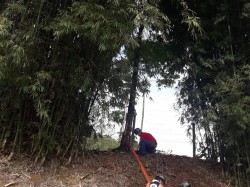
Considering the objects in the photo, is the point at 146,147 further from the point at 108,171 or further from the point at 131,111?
the point at 108,171

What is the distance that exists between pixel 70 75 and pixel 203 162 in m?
3.53

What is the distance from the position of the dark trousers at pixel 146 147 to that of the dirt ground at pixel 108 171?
17cm

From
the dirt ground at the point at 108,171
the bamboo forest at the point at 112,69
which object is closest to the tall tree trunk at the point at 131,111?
the bamboo forest at the point at 112,69

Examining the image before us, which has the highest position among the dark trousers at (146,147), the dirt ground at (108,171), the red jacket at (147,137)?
the red jacket at (147,137)

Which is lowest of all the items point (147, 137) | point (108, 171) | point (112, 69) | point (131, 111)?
point (108, 171)

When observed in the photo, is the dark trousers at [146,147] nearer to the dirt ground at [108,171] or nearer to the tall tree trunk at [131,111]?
the dirt ground at [108,171]

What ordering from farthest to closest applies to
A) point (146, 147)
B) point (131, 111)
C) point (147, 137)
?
point (147, 137) < point (146, 147) < point (131, 111)

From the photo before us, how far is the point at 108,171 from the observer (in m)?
5.36

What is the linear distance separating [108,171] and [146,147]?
1.40 metres

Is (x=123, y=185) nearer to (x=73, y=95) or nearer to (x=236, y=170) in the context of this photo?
(x=73, y=95)

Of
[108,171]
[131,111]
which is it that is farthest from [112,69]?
[108,171]

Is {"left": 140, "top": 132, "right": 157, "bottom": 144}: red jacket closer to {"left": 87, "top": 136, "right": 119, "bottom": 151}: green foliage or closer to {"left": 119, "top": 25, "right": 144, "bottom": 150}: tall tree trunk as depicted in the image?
{"left": 119, "top": 25, "right": 144, "bottom": 150}: tall tree trunk

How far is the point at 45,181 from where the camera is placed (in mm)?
4660

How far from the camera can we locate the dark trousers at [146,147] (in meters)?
6.39
